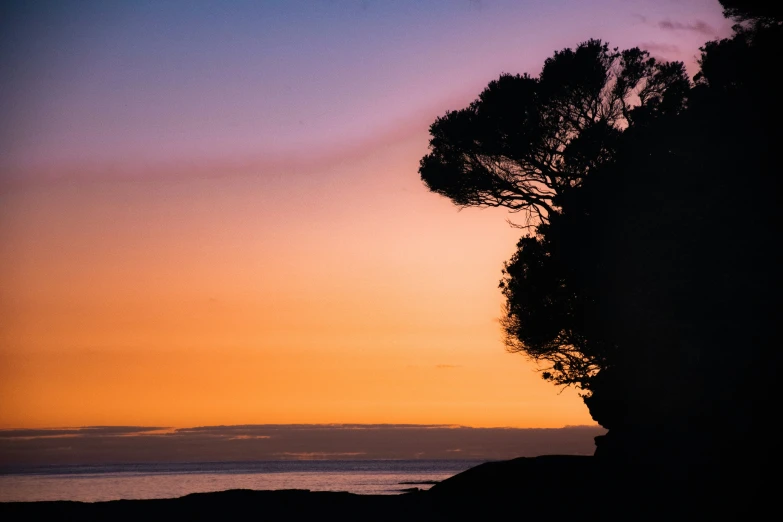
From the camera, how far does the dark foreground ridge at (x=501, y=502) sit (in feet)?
59.6

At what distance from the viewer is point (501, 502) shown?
2005cm

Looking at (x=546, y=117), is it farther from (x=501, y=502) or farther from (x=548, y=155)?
(x=501, y=502)

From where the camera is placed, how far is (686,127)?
21891 millimetres

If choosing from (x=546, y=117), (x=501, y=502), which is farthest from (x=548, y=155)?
(x=501, y=502)

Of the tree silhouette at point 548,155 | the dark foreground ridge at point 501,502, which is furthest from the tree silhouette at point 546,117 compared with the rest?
the dark foreground ridge at point 501,502

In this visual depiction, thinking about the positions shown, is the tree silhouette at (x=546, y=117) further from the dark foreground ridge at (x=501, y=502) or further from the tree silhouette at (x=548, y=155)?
the dark foreground ridge at (x=501, y=502)

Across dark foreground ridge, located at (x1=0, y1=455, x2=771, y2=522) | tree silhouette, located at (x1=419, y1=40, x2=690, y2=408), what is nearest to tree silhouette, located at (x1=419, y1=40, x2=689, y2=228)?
tree silhouette, located at (x1=419, y1=40, x2=690, y2=408)

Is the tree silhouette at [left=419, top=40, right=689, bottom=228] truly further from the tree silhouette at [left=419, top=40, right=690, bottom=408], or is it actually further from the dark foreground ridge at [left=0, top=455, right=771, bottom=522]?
the dark foreground ridge at [left=0, top=455, right=771, bottom=522]

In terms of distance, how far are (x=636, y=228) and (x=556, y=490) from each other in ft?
23.1

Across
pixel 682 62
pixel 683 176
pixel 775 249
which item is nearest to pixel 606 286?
pixel 683 176

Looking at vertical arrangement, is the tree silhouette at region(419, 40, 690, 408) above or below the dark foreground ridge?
above

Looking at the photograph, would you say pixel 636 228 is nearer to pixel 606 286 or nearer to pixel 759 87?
pixel 606 286

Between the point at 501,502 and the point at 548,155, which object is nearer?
the point at 501,502

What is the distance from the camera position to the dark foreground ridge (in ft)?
59.6
